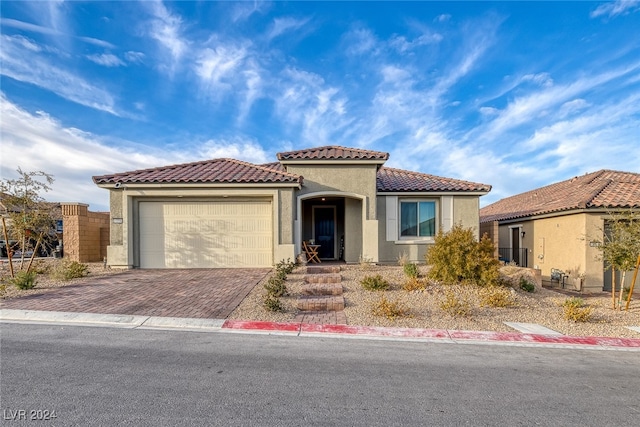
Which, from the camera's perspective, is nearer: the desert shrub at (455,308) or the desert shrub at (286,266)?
the desert shrub at (455,308)

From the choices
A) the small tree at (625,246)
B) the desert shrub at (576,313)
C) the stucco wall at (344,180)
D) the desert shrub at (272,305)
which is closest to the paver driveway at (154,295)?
the desert shrub at (272,305)

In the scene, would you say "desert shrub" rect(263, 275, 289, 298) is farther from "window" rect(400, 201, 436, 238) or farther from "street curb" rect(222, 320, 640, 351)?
"window" rect(400, 201, 436, 238)

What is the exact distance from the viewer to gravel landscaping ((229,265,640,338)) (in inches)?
275

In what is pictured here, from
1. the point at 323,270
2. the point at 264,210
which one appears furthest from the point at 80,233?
the point at 323,270

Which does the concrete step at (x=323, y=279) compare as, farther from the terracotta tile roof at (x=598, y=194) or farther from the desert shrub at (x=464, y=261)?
the terracotta tile roof at (x=598, y=194)

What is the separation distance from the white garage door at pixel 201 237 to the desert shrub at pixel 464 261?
6.35 m

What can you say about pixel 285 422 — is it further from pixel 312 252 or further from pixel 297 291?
pixel 312 252

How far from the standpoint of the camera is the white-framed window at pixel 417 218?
13.4 m

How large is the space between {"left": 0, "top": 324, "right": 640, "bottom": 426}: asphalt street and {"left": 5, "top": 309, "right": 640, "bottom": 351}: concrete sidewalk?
338 mm

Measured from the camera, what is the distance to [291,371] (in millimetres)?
4512

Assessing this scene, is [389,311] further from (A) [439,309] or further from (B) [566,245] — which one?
(B) [566,245]

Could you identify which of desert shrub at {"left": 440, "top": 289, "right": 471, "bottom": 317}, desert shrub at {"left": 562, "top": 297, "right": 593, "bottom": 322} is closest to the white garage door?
desert shrub at {"left": 440, "top": 289, "right": 471, "bottom": 317}

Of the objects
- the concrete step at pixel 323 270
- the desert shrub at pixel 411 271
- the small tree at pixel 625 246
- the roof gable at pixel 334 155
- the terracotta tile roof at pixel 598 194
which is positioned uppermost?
the roof gable at pixel 334 155

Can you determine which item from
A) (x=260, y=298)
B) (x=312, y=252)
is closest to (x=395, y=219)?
(x=312, y=252)
